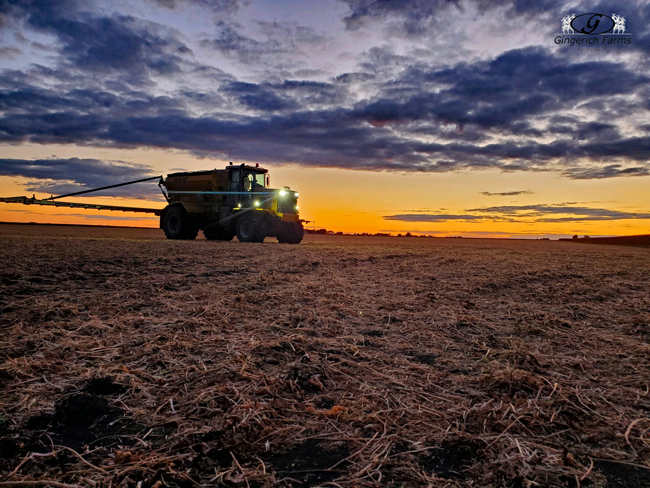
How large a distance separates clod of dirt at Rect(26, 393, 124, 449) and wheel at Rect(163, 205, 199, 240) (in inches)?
801

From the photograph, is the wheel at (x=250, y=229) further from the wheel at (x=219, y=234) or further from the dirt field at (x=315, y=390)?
the dirt field at (x=315, y=390)

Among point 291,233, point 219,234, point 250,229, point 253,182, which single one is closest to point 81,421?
point 250,229

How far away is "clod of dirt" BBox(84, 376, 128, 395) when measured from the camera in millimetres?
2877

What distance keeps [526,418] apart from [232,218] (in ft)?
62.0

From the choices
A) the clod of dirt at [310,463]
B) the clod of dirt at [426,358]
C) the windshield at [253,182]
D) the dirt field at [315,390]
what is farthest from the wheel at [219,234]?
the clod of dirt at [310,463]

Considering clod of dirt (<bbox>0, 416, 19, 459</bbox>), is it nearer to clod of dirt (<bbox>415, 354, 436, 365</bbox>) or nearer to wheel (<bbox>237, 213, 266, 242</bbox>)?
clod of dirt (<bbox>415, 354, 436, 365</bbox>)

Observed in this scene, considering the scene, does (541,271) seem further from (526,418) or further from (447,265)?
(526,418)

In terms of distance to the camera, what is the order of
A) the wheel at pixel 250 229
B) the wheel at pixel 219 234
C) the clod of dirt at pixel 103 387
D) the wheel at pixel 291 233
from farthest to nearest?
the wheel at pixel 219 234 → the wheel at pixel 291 233 → the wheel at pixel 250 229 → the clod of dirt at pixel 103 387

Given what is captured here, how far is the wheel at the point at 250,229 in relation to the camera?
61.6 ft

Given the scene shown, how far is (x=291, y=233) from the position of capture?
20562mm

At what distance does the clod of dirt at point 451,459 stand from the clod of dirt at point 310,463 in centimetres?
45

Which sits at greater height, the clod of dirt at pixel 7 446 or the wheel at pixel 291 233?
the wheel at pixel 291 233

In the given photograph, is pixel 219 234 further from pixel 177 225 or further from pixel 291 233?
pixel 291 233

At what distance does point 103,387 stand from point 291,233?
1771cm
